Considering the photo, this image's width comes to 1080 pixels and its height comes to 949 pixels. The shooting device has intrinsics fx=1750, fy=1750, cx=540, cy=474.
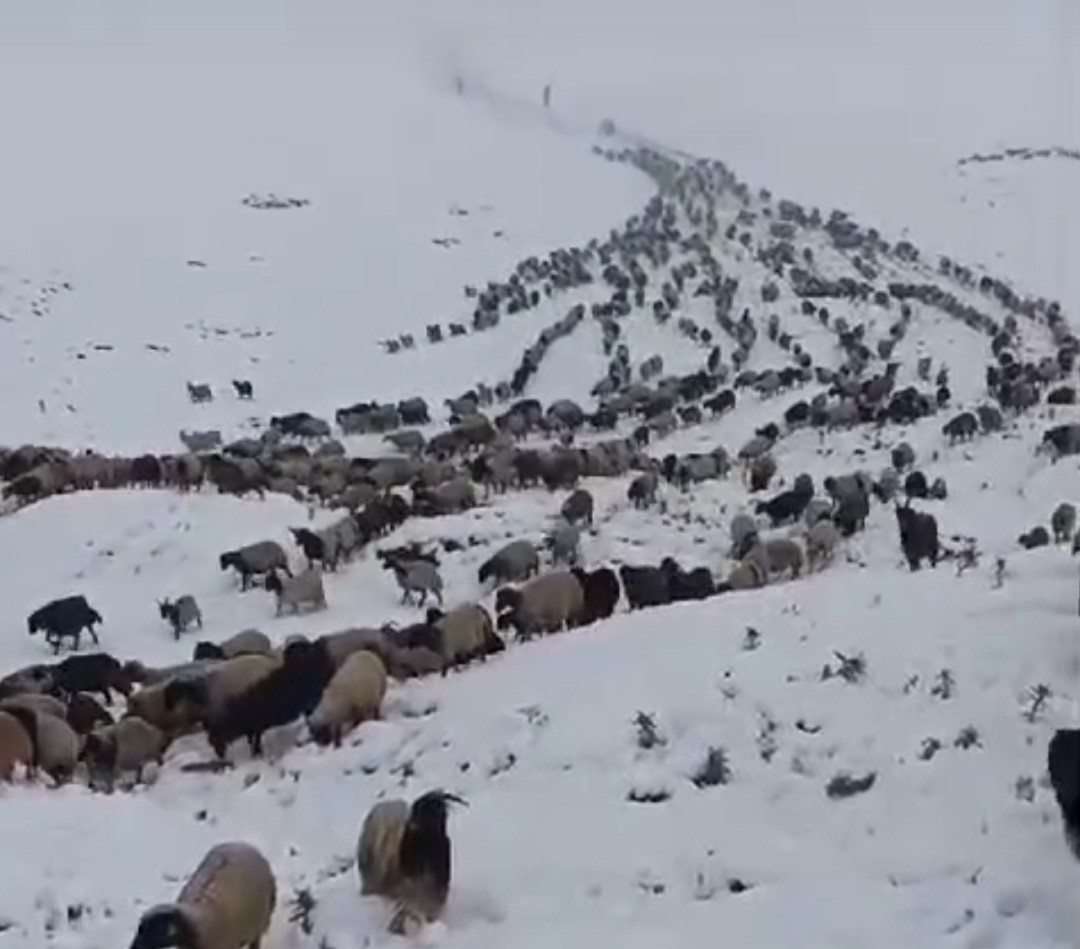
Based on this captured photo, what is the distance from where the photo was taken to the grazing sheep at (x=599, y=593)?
63.6 ft

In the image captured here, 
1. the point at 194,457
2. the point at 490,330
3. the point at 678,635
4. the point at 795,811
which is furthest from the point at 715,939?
the point at 490,330

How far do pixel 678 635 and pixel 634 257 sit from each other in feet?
164

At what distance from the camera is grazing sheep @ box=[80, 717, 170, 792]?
14.5m

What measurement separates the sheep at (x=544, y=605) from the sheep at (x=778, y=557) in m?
4.13

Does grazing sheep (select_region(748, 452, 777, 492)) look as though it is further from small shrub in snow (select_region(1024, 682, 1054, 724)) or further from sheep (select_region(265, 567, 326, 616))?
small shrub in snow (select_region(1024, 682, 1054, 724))

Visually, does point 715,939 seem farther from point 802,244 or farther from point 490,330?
point 802,244

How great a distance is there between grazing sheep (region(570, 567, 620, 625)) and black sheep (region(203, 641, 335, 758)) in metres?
5.11

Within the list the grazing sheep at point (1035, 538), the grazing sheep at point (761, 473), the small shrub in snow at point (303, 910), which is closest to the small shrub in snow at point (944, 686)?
Result: the small shrub in snow at point (303, 910)

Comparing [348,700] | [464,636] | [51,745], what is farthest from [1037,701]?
[51,745]

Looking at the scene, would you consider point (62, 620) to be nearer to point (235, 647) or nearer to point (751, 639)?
point (235, 647)

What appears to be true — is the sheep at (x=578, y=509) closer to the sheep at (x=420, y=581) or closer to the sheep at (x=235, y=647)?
the sheep at (x=420, y=581)

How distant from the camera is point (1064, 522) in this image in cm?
2372

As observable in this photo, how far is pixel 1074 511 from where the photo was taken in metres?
24.3

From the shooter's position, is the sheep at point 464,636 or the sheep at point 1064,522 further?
the sheep at point 1064,522
